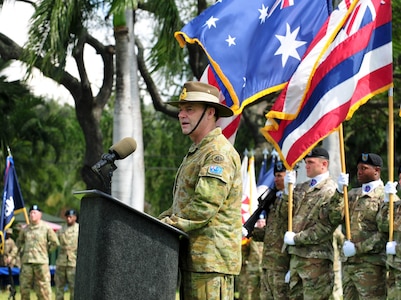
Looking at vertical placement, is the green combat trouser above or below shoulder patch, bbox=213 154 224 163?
below

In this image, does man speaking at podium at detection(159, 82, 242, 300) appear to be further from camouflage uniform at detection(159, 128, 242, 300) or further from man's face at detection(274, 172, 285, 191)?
man's face at detection(274, 172, 285, 191)

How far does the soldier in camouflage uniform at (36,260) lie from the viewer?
15581 mm

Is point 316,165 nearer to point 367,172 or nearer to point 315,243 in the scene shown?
point 367,172

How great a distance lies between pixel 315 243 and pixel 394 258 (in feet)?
2.71

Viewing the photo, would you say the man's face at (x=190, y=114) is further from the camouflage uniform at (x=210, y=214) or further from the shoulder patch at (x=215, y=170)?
the shoulder patch at (x=215, y=170)

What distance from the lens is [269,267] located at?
978cm

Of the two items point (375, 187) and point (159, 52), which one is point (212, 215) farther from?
point (159, 52)

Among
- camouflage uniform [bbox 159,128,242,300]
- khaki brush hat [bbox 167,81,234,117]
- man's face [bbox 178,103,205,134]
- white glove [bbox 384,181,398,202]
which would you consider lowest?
camouflage uniform [bbox 159,128,242,300]

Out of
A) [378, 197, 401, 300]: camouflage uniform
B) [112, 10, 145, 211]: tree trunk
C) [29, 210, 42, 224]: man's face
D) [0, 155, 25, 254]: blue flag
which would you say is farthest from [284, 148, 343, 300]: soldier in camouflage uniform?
[0, 155, 25, 254]: blue flag

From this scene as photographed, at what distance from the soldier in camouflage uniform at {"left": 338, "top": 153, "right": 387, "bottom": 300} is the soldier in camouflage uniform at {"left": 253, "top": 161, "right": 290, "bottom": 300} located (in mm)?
778

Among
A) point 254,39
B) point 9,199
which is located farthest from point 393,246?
point 9,199

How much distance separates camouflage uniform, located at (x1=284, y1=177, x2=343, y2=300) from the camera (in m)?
8.71

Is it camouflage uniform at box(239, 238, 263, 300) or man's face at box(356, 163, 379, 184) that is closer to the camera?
man's face at box(356, 163, 379, 184)

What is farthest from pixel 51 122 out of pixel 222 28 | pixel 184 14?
pixel 222 28
